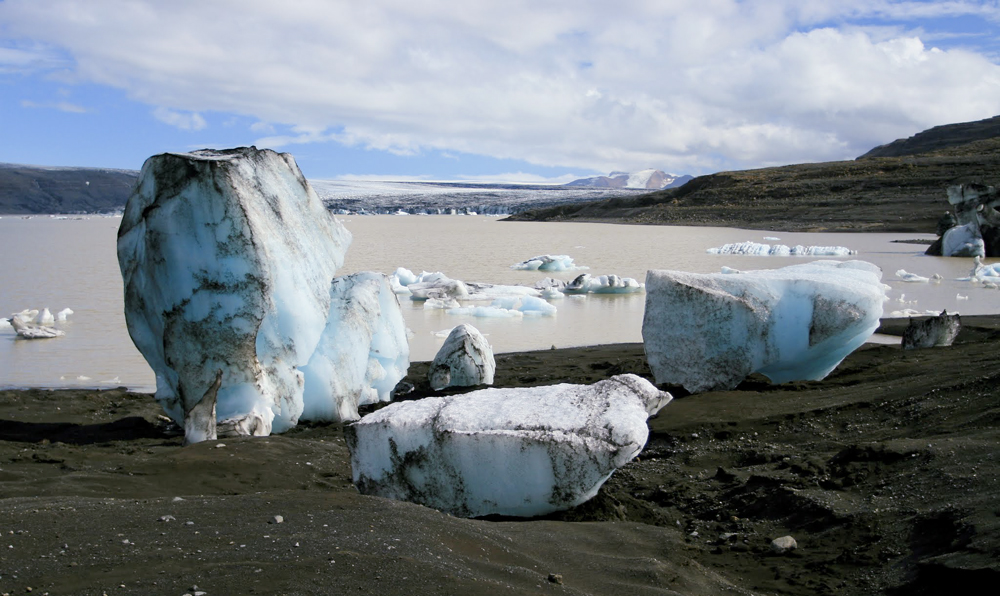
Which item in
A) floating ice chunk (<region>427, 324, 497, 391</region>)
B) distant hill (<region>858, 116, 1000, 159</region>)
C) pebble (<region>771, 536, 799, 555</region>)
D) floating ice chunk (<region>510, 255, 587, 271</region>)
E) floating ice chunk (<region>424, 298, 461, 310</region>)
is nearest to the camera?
pebble (<region>771, 536, 799, 555</region>)

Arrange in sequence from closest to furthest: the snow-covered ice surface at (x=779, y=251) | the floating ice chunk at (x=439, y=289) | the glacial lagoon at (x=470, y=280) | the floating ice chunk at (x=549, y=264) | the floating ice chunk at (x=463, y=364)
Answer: the floating ice chunk at (x=463, y=364) < the glacial lagoon at (x=470, y=280) < the floating ice chunk at (x=439, y=289) < the floating ice chunk at (x=549, y=264) < the snow-covered ice surface at (x=779, y=251)

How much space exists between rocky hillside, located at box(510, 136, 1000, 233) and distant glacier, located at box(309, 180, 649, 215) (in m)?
28.0

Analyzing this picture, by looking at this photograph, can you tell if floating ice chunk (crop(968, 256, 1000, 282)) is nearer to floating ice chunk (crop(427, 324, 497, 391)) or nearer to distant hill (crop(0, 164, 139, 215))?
floating ice chunk (crop(427, 324, 497, 391))

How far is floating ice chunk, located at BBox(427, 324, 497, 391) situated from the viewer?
24.4ft

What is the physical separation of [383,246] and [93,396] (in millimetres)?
25537

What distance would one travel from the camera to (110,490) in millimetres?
3980

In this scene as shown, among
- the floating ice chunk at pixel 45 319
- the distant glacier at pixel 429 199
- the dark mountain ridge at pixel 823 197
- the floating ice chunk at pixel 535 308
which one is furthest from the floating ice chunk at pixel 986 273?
the distant glacier at pixel 429 199

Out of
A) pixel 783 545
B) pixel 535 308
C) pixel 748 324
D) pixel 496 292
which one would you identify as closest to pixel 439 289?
pixel 496 292

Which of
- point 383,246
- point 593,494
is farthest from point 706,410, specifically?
point 383,246

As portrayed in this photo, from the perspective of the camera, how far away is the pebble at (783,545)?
3.41 m

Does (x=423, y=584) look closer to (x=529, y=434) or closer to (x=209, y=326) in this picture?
(x=529, y=434)

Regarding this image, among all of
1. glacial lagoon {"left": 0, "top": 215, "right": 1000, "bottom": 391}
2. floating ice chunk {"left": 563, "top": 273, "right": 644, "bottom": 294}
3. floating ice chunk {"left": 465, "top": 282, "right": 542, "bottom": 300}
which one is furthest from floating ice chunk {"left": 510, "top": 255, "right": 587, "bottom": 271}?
floating ice chunk {"left": 465, "top": 282, "right": 542, "bottom": 300}

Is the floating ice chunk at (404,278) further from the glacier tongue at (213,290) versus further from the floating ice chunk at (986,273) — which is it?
the floating ice chunk at (986,273)

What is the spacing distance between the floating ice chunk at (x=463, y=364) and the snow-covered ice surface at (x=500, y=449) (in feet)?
10.5
